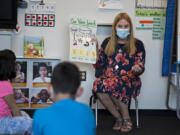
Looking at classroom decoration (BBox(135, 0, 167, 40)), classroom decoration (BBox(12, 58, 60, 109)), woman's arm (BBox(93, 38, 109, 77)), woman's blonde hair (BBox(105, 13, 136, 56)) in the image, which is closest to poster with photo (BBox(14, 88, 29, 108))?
classroom decoration (BBox(12, 58, 60, 109))

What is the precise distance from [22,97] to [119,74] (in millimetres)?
1250

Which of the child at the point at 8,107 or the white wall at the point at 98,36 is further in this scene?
the white wall at the point at 98,36

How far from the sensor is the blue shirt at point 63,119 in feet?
4.00

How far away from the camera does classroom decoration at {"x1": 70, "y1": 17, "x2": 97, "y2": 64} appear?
3.32 m

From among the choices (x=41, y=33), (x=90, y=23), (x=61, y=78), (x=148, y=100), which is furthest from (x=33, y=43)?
(x=61, y=78)

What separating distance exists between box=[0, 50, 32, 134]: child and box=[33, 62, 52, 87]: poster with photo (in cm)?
134

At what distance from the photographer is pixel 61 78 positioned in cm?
125

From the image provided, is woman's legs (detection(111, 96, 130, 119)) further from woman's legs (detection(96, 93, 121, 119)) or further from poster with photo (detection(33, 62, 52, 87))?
poster with photo (detection(33, 62, 52, 87))

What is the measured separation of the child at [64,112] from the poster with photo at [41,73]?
7.25 ft

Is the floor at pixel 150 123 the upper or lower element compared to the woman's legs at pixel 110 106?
lower

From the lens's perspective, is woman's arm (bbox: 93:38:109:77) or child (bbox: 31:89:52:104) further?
child (bbox: 31:89:52:104)

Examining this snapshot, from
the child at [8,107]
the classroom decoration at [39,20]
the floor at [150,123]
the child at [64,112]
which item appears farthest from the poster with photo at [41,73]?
the child at [64,112]

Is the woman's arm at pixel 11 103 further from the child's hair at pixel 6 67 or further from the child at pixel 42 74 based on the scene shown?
the child at pixel 42 74

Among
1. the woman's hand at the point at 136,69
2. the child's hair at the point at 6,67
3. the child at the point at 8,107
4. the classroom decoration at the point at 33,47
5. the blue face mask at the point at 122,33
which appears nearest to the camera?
the child at the point at 8,107
